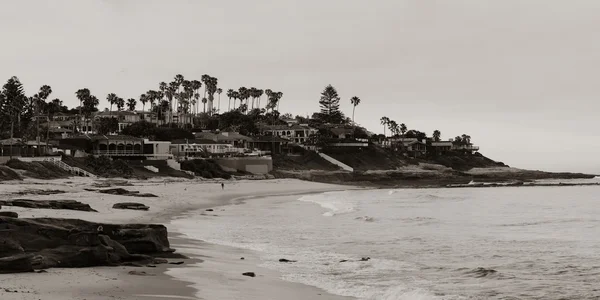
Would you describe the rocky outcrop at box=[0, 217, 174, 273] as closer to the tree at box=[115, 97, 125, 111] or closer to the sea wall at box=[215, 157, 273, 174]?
the sea wall at box=[215, 157, 273, 174]

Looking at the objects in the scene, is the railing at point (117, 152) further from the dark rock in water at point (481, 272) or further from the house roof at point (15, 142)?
the dark rock in water at point (481, 272)

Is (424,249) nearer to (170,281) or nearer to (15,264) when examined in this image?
(170,281)

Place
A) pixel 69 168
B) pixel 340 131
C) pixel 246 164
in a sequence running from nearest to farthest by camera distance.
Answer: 1. pixel 69 168
2. pixel 246 164
3. pixel 340 131

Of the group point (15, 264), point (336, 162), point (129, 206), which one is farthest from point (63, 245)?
point (336, 162)

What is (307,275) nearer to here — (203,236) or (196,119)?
(203,236)

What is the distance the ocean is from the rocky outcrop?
4311 mm

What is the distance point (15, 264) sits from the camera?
14914mm

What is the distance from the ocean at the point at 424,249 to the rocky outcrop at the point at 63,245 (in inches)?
170

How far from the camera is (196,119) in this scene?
162 m

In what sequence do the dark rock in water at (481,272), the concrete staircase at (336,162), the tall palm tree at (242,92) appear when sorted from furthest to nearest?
the tall palm tree at (242,92) < the concrete staircase at (336,162) < the dark rock in water at (481,272)

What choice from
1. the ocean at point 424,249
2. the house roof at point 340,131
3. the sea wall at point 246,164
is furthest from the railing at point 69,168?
the house roof at point 340,131

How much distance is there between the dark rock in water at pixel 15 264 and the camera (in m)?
14.8

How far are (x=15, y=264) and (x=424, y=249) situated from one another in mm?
14952

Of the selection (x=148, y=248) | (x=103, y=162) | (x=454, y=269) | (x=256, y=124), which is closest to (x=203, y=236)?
(x=148, y=248)
